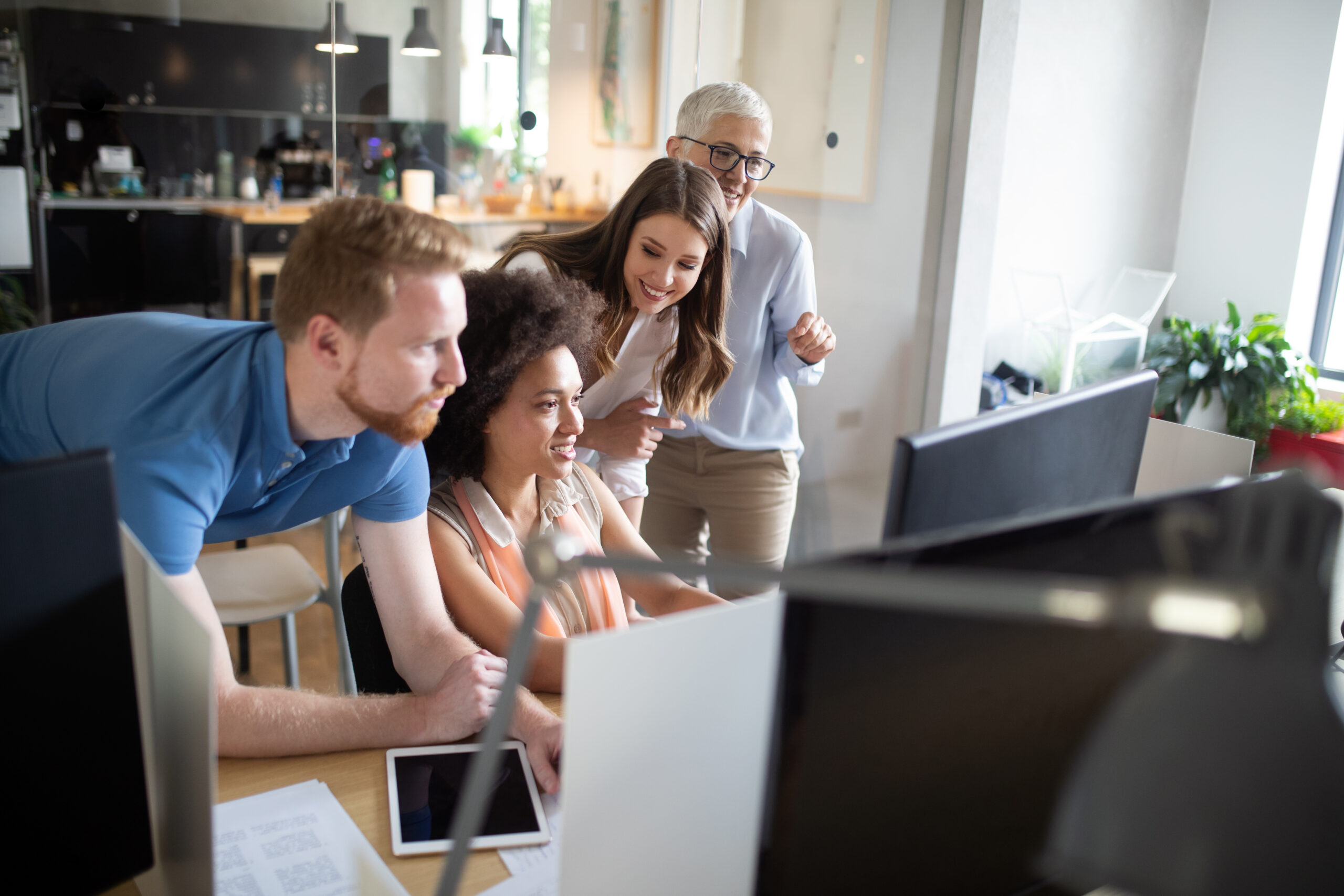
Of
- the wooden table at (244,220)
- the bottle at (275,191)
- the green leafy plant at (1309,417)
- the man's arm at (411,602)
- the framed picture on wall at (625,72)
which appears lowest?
the green leafy plant at (1309,417)

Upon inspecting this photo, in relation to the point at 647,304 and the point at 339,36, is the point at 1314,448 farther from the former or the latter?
the point at 339,36

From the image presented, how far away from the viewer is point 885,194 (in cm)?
347

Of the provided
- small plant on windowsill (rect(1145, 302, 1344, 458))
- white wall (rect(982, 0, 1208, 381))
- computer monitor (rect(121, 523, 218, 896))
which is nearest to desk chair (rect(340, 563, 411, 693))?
computer monitor (rect(121, 523, 218, 896))

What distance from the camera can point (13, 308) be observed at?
2535 millimetres

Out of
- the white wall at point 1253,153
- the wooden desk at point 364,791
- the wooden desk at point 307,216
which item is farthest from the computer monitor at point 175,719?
the white wall at point 1253,153

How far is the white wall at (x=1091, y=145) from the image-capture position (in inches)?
183

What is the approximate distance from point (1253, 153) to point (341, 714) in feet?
17.8

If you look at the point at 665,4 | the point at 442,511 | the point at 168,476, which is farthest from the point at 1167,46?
the point at 168,476

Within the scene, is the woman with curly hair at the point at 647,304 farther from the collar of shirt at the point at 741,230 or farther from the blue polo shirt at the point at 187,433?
the blue polo shirt at the point at 187,433

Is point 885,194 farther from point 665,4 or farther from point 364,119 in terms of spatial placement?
point 364,119

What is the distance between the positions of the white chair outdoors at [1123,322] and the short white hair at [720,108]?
10.00 ft

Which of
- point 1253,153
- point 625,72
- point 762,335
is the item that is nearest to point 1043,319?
point 1253,153

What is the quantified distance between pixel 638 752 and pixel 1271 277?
17.6 ft

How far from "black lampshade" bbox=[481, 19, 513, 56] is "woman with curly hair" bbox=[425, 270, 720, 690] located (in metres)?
1.54
